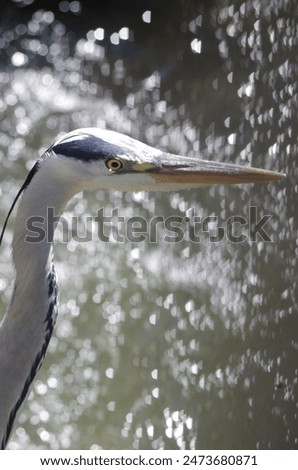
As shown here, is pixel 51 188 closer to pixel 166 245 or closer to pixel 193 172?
pixel 193 172

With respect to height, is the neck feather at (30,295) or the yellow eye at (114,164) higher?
the yellow eye at (114,164)

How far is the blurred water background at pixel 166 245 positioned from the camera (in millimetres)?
2199

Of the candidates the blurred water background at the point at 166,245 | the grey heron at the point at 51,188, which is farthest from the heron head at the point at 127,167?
the blurred water background at the point at 166,245

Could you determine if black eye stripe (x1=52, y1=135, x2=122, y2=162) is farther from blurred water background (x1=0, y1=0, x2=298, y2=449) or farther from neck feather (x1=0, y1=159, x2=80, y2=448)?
blurred water background (x1=0, y1=0, x2=298, y2=449)

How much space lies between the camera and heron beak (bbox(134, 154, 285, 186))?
4.91 feet

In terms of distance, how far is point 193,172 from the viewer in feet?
4.94

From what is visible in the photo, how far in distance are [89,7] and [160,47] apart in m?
0.31

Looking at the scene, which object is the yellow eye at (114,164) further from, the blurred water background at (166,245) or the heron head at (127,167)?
the blurred water background at (166,245)

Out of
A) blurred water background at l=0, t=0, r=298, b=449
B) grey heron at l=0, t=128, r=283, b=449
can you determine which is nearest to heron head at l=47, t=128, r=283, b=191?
grey heron at l=0, t=128, r=283, b=449

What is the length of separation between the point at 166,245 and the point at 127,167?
1.07 meters

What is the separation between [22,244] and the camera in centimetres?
147

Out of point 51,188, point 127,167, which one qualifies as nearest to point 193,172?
point 127,167
